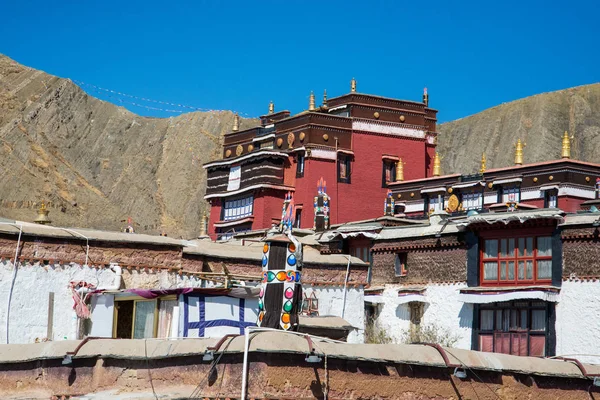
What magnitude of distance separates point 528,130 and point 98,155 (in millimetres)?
57206

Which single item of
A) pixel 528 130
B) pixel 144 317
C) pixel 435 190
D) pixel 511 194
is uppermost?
pixel 528 130

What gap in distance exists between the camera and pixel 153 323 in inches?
1032

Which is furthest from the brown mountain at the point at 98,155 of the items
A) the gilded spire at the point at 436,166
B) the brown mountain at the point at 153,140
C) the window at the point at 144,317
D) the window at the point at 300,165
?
the window at the point at 144,317

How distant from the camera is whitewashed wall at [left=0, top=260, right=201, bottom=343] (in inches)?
1030

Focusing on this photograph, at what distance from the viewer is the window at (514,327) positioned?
107ft

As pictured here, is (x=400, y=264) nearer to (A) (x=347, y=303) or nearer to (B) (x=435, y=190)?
(A) (x=347, y=303)

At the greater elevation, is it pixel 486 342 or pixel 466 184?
pixel 466 184

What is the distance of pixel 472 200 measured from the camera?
2249 inches

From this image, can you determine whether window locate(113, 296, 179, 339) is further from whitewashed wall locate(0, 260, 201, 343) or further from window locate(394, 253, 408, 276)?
window locate(394, 253, 408, 276)

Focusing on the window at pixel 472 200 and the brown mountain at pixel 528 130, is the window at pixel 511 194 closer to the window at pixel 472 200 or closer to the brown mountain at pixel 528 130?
the window at pixel 472 200

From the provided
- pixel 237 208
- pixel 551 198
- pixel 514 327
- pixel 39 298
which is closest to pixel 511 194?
pixel 551 198

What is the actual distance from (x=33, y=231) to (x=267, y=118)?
4792cm

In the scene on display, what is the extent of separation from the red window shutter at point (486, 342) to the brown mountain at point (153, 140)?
82.4m

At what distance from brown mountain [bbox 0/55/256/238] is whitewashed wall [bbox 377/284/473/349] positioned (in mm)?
69072
